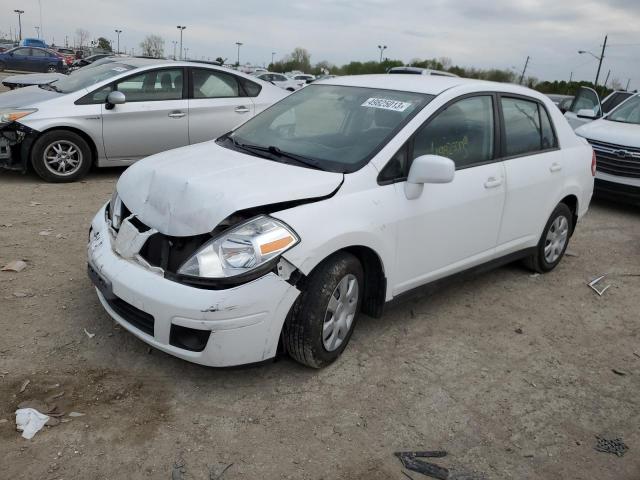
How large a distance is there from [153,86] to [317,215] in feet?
17.3

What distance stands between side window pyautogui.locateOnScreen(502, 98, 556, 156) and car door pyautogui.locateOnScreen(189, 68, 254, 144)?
446 cm

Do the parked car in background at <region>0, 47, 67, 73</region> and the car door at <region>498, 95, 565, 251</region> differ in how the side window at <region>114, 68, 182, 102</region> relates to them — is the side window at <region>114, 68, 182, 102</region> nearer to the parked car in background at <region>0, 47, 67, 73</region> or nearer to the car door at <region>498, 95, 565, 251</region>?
the car door at <region>498, 95, 565, 251</region>

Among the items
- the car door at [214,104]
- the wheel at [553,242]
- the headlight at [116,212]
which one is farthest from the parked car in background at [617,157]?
the headlight at [116,212]

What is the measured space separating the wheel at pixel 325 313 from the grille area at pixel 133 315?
2.39 feet

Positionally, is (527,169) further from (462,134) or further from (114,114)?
(114,114)

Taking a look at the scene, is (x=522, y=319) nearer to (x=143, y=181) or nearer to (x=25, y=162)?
(x=143, y=181)

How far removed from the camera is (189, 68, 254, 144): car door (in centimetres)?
786

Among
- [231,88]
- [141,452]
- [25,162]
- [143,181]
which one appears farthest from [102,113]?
[141,452]

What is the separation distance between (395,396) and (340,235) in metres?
0.97

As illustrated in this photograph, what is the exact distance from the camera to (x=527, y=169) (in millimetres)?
4578

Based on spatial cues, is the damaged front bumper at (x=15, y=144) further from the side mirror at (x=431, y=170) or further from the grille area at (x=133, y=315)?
the side mirror at (x=431, y=170)

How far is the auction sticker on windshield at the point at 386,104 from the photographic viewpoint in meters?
3.85

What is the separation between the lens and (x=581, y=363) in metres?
3.85

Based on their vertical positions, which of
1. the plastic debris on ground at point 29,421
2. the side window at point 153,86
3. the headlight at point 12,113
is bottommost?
the plastic debris on ground at point 29,421
